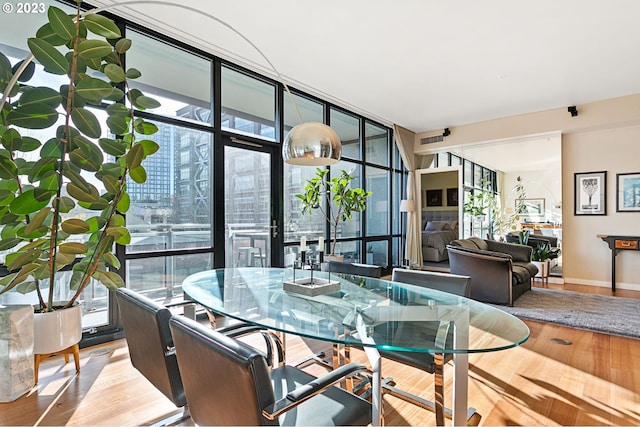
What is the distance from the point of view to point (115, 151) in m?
2.39

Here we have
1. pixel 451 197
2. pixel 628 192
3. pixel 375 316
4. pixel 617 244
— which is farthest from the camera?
pixel 451 197

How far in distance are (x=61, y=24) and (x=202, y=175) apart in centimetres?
190

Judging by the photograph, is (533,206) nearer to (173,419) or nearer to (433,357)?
(433,357)

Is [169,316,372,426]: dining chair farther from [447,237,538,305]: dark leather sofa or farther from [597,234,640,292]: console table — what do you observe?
[597,234,640,292]: console table

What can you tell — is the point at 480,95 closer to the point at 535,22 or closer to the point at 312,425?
the point at 535,22

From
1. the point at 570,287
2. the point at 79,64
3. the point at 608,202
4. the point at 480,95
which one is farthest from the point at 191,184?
the point at 608,202

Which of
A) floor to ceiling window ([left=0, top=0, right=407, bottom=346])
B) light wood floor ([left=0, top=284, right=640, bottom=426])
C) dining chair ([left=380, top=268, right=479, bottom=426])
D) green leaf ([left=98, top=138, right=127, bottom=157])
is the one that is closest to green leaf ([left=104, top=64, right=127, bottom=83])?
green leaf ([left=98, top=138, right=127, bottom=157])

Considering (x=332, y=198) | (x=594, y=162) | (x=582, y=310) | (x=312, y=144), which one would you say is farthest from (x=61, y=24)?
(x=594, y=162)

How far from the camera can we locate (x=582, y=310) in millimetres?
4012

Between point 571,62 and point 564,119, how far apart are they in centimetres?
193

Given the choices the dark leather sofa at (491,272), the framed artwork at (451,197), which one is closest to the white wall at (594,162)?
the dark leather sofa at (491,272)

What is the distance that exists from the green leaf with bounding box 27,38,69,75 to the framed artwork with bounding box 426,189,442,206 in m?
7.91

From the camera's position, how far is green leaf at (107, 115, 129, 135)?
7.75 ft

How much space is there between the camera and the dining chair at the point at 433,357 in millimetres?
1533
